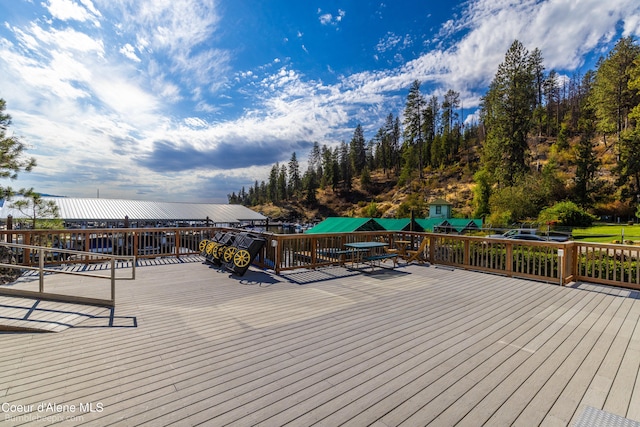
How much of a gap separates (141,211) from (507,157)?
113 ft

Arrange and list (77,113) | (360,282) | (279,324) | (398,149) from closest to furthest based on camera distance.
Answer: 1. (279,324)
2. (360,282)
3. (77,113)
4. (398,149)

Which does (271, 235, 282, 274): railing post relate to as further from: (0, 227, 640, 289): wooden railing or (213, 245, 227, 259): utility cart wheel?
(213, 245, 227, 259): utility cart wheel

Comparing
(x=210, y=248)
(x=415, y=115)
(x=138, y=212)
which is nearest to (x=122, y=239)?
(x=210, y=248)

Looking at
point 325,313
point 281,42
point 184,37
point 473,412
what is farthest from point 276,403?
point 281,42

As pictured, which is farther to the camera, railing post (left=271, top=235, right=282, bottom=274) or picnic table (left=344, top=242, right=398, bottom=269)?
picnic table (left=344, top=242, right=398, bottom=269)

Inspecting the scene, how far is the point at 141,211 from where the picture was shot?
860 inches

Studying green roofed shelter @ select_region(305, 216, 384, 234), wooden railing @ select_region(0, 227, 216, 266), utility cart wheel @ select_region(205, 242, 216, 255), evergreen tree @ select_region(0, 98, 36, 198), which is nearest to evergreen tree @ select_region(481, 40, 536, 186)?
green roofed shelter @ select_region(305, 216, 384, 234)

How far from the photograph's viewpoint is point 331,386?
2.19 meters

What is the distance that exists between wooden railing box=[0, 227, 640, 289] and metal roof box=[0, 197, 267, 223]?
10112 millimetres

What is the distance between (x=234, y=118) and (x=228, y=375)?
14.0m

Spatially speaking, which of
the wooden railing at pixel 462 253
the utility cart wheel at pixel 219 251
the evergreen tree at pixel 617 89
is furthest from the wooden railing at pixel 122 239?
the evergreen tree at pixel 617 89

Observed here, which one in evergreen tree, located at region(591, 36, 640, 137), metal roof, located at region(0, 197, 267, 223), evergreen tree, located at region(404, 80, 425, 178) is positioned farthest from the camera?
evergreen tree, located at region(404, 80, 425, 178)

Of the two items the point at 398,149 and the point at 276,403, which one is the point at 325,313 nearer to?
the point at 276,403

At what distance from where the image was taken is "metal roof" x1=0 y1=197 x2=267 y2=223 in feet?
61.1
